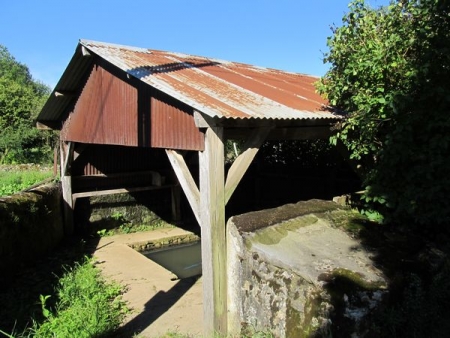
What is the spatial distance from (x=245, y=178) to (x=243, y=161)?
298 inches

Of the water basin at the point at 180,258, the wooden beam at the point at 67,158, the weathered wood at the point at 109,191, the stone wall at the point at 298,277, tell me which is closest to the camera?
the stone wall at the point at 298,277

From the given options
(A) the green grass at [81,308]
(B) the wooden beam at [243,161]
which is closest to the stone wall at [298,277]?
(B) the wooden beam at [243,161]

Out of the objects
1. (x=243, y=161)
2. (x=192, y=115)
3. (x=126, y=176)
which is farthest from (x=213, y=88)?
(x=126, y=176)

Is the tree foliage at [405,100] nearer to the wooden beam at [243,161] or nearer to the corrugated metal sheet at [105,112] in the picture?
the wooden beam at [243,161]

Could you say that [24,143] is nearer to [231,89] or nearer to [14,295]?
[14,295]

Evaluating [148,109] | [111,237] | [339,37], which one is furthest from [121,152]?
[339,37]

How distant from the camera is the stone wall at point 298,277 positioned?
11.3 ft

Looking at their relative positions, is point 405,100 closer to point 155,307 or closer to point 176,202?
point 155,307

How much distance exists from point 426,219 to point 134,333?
161 inches

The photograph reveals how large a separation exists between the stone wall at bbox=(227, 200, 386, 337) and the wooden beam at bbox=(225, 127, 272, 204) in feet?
1.42

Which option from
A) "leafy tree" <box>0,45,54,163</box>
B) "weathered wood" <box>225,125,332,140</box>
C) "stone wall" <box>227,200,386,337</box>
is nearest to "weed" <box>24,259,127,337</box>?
"stone wall" <box>227,200,386,337</box>

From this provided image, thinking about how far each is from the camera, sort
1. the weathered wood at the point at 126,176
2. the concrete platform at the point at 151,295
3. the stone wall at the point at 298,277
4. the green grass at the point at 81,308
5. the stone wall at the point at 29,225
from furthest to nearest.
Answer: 1. the weathered wood at the point at 126,176
2. the stone wall at the point at 29,225
3. the concrete platform at the point at 151,295
4. the green grass at the point at 81,308
5. the stone wall at the point at 298,277

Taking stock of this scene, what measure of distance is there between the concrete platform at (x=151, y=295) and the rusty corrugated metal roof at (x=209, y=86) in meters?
3.15

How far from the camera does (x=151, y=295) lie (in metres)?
6.54
